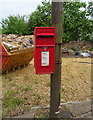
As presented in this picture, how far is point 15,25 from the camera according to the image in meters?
14.5

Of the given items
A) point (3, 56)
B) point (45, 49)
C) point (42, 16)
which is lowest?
point (3, 56)

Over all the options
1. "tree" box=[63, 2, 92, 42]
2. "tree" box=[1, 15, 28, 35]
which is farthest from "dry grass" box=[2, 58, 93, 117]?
"tree" box=[1, 15, 28, 35]

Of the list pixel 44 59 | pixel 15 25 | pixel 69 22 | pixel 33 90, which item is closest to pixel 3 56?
pixel 33 90

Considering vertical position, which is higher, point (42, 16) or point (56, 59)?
point (42, 16)

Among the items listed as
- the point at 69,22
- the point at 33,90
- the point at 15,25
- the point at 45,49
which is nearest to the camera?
the point at 45,49

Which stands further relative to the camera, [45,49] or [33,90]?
[33,90]

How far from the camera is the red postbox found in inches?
76.9

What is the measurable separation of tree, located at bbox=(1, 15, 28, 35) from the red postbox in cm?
1195

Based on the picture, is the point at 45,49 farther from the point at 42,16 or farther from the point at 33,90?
the point at 42,16

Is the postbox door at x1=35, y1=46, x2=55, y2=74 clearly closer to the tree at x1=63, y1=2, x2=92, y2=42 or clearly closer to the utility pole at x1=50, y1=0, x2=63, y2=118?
the utility pole at x1=50, y1=0, x2=63, y2=118

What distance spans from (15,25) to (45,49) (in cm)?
1317

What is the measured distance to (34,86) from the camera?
150 inches

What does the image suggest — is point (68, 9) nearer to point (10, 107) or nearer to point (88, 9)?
point (88, 9)

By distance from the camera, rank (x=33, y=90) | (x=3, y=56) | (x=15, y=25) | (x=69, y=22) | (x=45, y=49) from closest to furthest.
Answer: (x=45, y=49) → (x=33, y=90) → (x=3, y=56) → (x=69, y=22) → (x=15, y=25)
